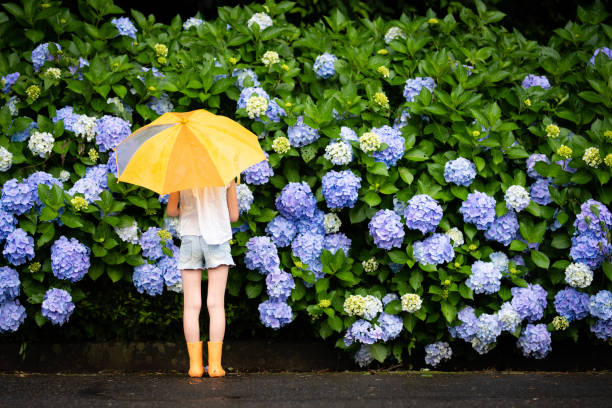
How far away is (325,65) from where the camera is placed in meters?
4.95

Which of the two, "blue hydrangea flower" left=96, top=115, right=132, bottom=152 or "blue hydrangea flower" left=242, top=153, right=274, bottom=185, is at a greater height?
"blue hydrangea flower" left=96, top=115, right=132, bottom=152

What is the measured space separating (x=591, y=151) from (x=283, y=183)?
72.7 inches

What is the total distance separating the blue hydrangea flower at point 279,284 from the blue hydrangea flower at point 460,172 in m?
1.11

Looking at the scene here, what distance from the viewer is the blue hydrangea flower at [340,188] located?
4.32 m

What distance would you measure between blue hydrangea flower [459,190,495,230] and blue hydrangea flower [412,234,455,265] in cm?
19

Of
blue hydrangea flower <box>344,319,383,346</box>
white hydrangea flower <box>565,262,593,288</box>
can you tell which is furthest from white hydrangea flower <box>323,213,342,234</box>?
white hydrangea flower <box>565,262,593,288</box>

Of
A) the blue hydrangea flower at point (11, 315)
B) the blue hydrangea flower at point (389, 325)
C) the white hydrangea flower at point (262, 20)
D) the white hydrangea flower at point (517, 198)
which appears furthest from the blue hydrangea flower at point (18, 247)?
the white hydrangea flower at point (517, 198)

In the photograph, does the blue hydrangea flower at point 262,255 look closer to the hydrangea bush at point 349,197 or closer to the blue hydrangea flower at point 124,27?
the hydrangea bush at point 349,197

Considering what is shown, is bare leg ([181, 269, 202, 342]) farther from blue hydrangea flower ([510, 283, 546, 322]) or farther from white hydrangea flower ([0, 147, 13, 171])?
blue hydrangea flower ([510, 283, 546, 322])

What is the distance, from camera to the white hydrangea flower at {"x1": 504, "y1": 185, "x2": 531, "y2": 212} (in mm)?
4434

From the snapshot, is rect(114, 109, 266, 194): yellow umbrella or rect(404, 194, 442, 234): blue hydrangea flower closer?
rect(114, 109, 266, 194): yellow umbrella

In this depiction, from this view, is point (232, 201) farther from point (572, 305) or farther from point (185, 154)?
point (572, 305)

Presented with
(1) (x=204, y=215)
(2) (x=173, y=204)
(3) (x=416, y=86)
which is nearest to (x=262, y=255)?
(1) (x=204, y=215)

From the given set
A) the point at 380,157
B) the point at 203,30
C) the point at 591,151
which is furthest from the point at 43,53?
the point at 591,151
